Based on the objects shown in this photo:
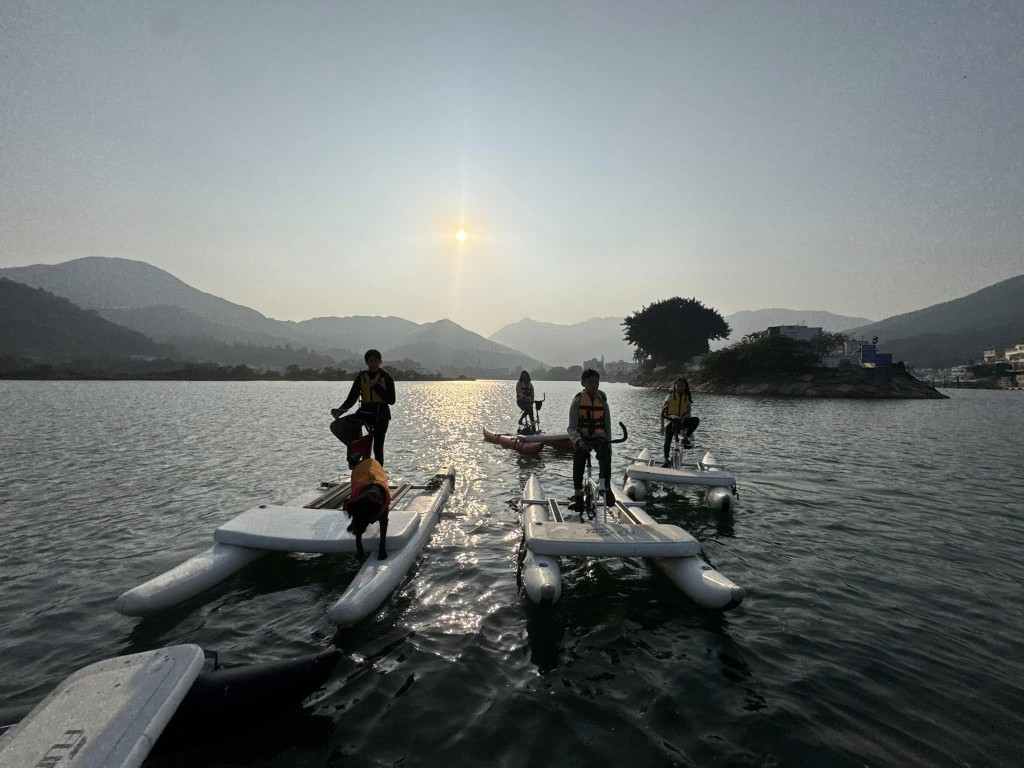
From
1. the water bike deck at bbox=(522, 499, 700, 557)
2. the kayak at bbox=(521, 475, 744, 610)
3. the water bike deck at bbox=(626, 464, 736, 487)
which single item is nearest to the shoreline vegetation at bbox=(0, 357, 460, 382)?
the water bike deck at bbox=(626, 464, 736, 487)

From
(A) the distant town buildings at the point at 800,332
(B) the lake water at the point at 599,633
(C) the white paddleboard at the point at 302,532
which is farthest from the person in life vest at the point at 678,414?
(A) the distant town buildings at the point at 800,332

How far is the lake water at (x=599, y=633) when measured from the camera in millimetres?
4570

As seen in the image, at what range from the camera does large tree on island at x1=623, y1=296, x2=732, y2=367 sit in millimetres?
110562

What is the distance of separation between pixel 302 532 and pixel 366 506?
1.71 metres

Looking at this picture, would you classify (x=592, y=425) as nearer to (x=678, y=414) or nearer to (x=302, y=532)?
(x=302, y=532)

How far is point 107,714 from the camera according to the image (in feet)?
11.8

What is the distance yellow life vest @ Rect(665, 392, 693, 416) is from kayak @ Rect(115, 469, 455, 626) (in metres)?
8.94

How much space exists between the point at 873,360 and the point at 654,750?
106064mm

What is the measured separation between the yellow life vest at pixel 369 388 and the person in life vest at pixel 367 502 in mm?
2919

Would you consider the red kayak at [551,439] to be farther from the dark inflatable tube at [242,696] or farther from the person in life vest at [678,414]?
the dark inflatable tube at [242,696]

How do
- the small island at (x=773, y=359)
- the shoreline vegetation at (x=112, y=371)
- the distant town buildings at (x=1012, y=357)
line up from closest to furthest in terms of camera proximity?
the small island at (x=773, y=359), the shoreline vegetation at (x=112, y=371), the distant town buildings at (x=1012, y=357)

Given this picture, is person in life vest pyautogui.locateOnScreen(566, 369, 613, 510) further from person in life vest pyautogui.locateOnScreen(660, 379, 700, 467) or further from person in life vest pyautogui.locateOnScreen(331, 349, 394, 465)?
person in life vest pyautogui.locateOnScreen(660, 379, 700, 467)

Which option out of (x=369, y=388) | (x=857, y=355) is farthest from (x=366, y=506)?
(x=857, y=355)

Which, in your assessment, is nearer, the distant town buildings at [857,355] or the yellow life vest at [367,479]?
the yellow life vest at [367,479]
